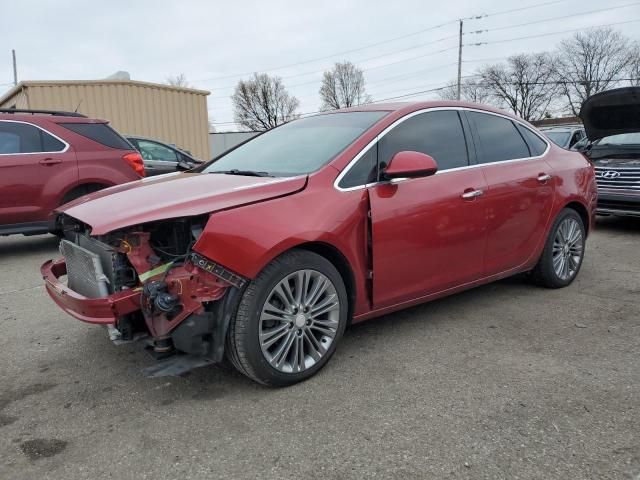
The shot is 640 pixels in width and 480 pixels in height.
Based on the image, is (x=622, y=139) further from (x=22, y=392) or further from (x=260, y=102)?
(x=260, y=102)

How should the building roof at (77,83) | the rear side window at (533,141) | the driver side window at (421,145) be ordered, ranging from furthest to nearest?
the building roof at (77,83) → the rear side window at (533,141) → the driver side window at (421,145)

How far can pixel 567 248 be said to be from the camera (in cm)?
486

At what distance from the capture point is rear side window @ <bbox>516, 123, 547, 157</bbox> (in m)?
→ 4.59

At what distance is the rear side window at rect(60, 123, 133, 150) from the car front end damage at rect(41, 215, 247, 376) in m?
4.75

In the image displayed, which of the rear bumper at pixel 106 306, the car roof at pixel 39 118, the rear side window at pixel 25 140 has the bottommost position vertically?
the rear bumper at pixel 106 306

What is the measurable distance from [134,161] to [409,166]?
5.10 meters

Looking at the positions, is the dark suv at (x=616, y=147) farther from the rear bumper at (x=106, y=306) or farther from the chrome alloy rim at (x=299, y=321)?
the rear bumper at (x=106, y=306)

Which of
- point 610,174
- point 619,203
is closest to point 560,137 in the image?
point 610,174

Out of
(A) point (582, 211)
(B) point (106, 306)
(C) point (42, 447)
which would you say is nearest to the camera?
(C) point (42, 447)

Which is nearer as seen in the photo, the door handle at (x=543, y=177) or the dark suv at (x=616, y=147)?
the door handle at (x=543, y=177)

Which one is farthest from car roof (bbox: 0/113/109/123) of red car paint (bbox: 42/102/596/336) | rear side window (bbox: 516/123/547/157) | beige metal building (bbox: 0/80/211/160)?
beige metal building (bbox: 0/80/211/160)

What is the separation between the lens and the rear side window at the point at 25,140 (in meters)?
6.63

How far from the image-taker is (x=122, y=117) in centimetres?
1622

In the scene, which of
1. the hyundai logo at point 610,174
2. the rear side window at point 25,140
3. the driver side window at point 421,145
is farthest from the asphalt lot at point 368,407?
the hyundai logo at point 610,174
